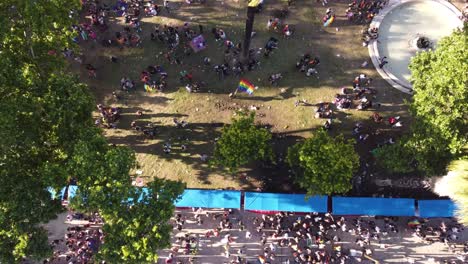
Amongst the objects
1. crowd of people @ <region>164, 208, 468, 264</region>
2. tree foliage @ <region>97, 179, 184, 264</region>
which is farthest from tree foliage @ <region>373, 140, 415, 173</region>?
tree foliage @ <region>97, 179, 184, 264</region>

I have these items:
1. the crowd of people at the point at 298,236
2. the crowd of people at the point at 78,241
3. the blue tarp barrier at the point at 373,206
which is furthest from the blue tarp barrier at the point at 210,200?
the blue tarp barrier at the point at 373,206

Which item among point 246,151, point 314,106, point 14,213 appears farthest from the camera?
point 314,106

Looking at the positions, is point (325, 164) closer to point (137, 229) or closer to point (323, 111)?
point (323, 111)

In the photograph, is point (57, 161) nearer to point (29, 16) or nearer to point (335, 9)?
point (29, 16)

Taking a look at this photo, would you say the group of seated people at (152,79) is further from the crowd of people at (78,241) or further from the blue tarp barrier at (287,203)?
the blue tarp barrier at (287,203)

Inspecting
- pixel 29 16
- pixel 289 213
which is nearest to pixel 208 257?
pixel 289 213
